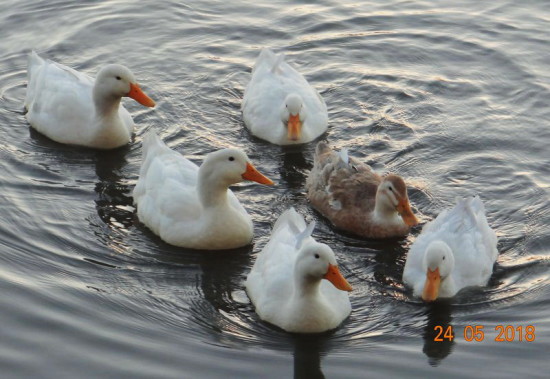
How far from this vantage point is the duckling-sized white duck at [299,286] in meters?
9.13

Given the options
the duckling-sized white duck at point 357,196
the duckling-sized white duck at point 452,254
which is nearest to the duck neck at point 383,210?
the duckling-sized white duck at point 357,196

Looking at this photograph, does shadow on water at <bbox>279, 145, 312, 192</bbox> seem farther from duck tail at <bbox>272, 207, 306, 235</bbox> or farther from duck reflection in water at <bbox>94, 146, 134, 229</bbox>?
duck reflection in water at <bbox>94, 146, 134, 229</bbox>

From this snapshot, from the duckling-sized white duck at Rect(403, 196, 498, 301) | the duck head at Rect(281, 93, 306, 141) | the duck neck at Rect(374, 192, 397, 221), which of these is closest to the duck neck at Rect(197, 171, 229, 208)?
the duck neck at Rect(374, 192, 397, 221)

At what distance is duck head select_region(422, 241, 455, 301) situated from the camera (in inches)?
375

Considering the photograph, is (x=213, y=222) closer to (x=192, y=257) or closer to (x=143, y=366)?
(x=192, y=257)

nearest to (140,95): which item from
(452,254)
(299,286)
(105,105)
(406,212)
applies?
(105,105)

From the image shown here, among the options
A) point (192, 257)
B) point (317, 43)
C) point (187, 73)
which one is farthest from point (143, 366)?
point (317, 43)

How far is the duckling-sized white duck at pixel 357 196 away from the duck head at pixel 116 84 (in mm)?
2206

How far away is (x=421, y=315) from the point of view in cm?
959

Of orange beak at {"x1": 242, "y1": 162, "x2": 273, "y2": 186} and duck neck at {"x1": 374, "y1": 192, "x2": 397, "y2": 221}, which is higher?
orange beak at {"x1": 242, "y1": 162, "x2": 273, "y2": 186}

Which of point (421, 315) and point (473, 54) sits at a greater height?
point (473, 54)

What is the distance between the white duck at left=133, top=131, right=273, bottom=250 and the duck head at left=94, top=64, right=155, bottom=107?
156 centimetres

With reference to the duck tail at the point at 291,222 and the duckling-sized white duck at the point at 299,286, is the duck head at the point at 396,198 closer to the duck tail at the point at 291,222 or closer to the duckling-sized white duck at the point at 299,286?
the duck tail at the point at 291,222

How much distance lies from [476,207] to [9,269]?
177 inches
